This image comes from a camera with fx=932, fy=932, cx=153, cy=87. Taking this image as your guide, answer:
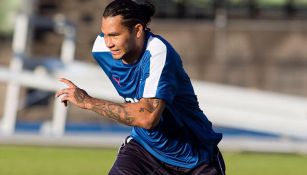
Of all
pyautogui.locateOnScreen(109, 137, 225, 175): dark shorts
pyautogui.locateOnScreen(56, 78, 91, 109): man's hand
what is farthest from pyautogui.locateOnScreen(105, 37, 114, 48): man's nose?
pyautogui.locateOnScreen(109, 137, 225, 175): dark shorts

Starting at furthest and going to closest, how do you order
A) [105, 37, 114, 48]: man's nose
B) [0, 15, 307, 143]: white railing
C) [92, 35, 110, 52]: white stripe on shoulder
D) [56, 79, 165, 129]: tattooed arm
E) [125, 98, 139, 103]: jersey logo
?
[0, 15, 307, 143]: white railing, [92, 35, 110, 52]: white stripe on shoulder, [125, 98, 139, 103]: jersey logo, [105, 37, 114, 48]: man's nose, [56, 79, 165, 129]: tattooed arm

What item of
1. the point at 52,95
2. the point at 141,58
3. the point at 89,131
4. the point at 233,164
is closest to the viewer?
the point at 141,58

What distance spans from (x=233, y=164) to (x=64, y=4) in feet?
49.8

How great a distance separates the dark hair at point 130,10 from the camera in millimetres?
6129

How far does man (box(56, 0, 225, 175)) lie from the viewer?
610 centimetres

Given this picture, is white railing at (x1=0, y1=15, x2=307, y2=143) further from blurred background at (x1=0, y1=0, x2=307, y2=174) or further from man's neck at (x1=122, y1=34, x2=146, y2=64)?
man's neck at (x1=122, y1=34, x2=146, y2=64)

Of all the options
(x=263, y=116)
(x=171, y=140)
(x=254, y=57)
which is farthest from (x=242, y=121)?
(x=171, y=140)

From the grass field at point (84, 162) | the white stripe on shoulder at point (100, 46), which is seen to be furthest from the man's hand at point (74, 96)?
the grass field at point (84, 162)

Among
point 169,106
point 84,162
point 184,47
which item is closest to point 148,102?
point 169,106

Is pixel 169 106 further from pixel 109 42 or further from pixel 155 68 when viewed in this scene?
pixel 109 42

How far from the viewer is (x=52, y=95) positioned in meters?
28.3

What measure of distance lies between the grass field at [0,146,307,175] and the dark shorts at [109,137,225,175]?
6707 mm

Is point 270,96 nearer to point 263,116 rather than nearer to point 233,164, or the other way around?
point 263,116

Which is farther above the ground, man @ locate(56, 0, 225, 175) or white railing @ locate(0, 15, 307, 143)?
white railing @ locate(0, 15, 307, 143)
